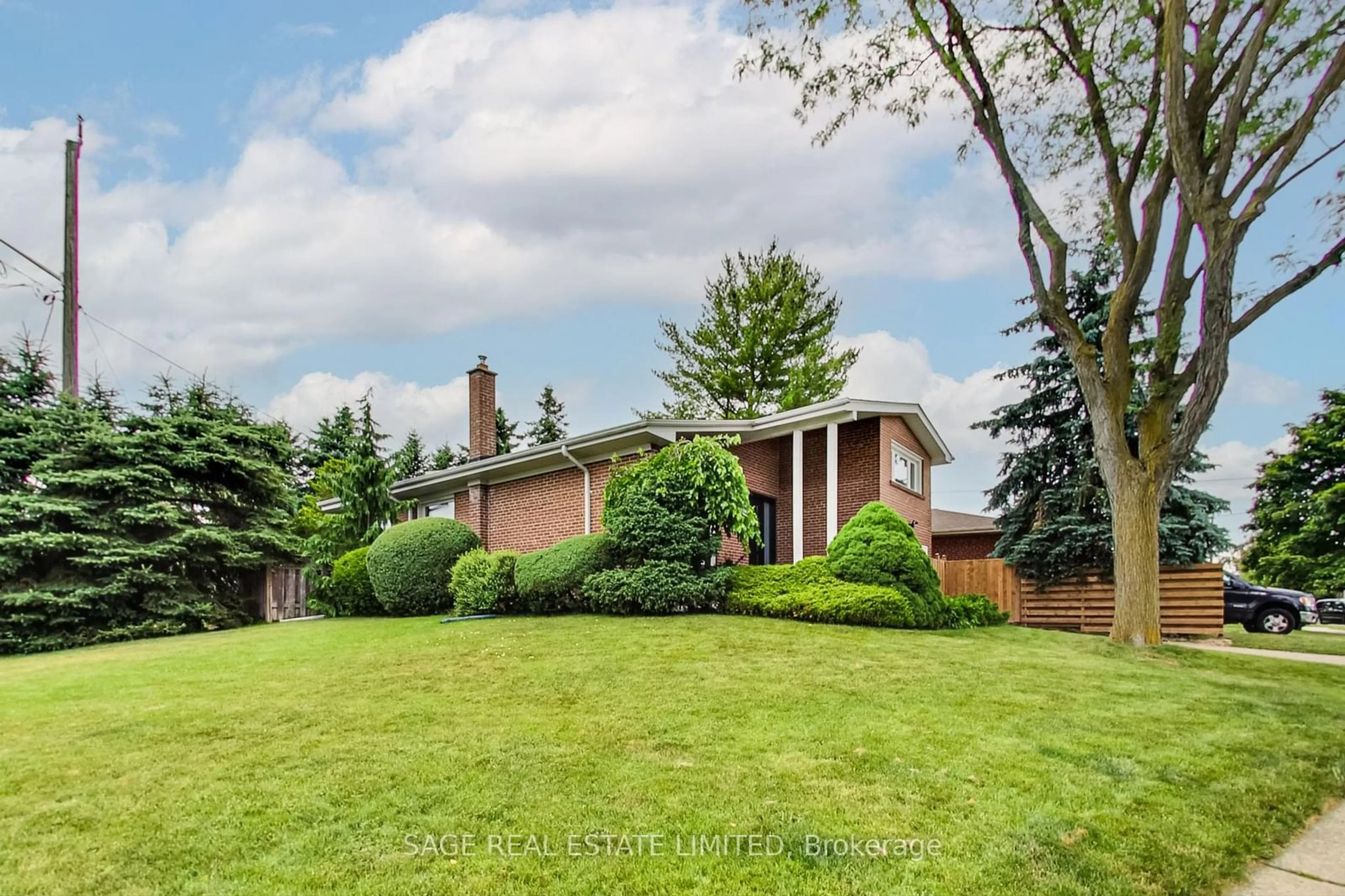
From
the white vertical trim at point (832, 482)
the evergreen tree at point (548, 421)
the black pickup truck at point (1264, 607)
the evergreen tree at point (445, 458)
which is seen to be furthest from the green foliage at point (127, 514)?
the evergreen tree at point (548, 421)

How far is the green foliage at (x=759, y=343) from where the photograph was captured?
90.0 ft

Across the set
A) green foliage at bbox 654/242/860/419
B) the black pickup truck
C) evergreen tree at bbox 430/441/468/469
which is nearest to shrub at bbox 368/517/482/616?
green foliage at bbox 654/242/860/419

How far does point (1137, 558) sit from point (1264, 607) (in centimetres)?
830

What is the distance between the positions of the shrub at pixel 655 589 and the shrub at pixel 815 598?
378mm

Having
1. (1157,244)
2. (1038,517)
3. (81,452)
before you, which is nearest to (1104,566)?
(1038,517)

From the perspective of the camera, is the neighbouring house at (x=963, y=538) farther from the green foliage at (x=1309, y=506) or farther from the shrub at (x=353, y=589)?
the shrub at (x=353, y=589)

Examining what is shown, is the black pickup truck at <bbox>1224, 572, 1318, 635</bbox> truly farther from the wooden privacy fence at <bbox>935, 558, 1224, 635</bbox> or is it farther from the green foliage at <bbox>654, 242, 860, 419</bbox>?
the green foliage at <bbox>654, 242, 860, 419</bbox>

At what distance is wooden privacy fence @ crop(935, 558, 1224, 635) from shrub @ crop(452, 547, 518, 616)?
8.47 m

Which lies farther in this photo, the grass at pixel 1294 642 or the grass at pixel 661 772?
the grass at pixel 1294 642

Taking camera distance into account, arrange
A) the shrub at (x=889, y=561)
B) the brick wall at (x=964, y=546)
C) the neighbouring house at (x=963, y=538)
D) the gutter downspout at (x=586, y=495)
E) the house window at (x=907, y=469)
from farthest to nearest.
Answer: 1. the brick wall at (x=964, y=546)
2. the neighbouring house at (x=963, y=538)
3. the house window at (x=907, y=469)
4. the gutter downspout at (x=586, y=495)
5. the shrub at (x=889, y=561)

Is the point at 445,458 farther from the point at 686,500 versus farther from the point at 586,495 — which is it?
the point at 686,500

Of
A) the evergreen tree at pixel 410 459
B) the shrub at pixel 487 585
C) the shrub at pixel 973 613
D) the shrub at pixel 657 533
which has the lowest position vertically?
the shrub at pixel 973 613

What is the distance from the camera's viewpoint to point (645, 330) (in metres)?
29.7

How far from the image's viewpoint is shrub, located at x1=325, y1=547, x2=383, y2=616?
15000 mm
